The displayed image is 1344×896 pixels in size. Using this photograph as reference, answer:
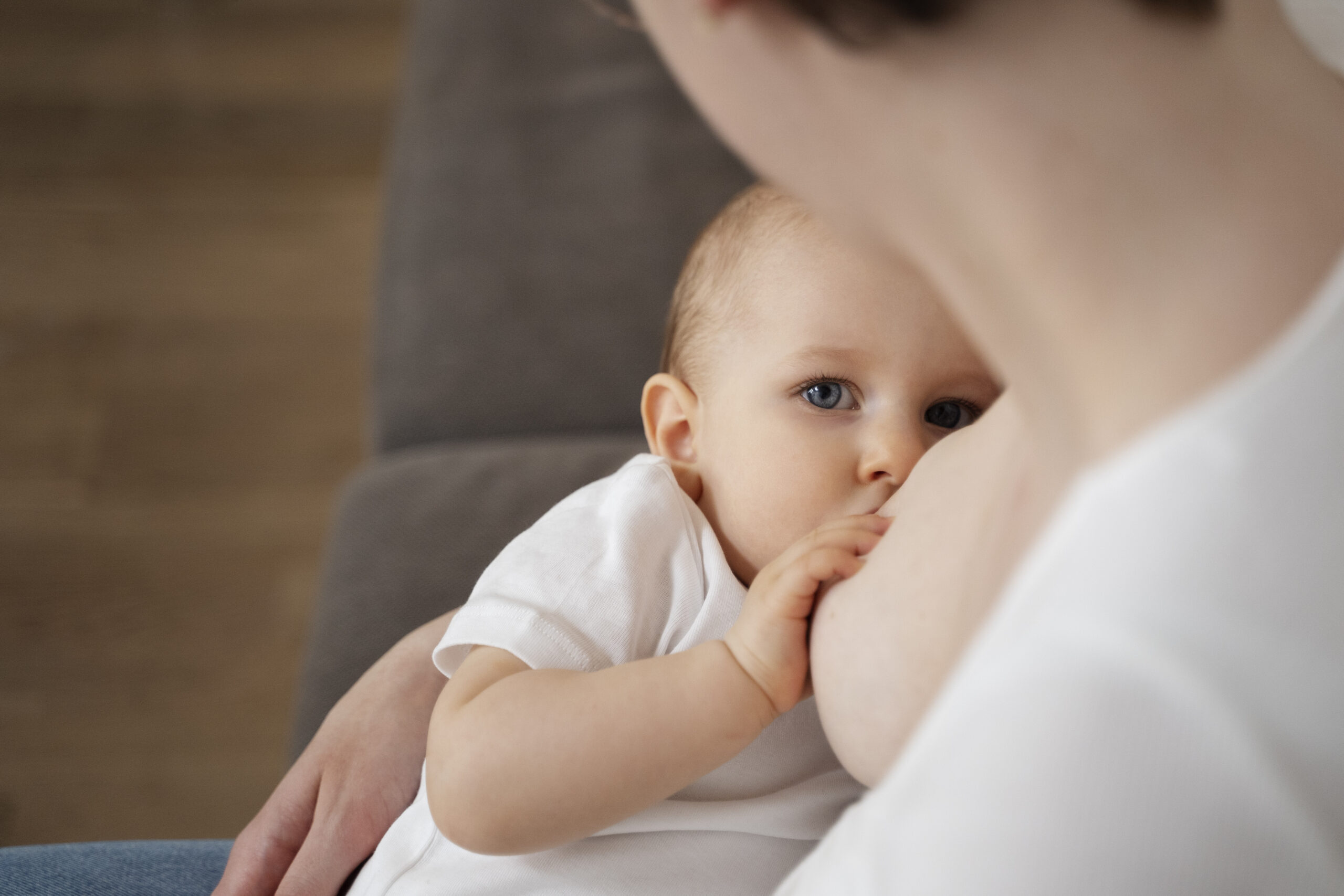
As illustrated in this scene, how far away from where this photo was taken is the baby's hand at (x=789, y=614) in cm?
67

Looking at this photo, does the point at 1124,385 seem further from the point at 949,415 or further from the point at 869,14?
the point at 949,415

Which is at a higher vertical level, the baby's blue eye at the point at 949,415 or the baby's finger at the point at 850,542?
the baby's blue eye at the point at 949,415

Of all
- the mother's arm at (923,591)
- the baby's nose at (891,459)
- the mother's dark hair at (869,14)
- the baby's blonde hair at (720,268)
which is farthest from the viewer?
the baby's blonde hair at (720,268)

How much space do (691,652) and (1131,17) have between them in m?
0.44

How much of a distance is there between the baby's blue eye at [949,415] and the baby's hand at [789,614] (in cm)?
20

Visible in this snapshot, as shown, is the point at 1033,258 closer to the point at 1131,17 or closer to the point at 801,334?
the point at 1131,17

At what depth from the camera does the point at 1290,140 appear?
45cm

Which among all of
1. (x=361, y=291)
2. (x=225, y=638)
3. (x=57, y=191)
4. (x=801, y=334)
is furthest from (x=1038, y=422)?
(x=57, y=191)

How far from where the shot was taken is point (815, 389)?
837mm

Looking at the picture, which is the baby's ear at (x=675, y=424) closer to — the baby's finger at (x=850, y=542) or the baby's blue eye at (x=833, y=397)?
the baby's blue eye at (x=833, y=397)

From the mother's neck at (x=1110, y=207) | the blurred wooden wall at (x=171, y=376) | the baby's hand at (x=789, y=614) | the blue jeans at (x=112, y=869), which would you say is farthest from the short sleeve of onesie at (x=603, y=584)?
the blurred wooden wall at (x=171, y=376)

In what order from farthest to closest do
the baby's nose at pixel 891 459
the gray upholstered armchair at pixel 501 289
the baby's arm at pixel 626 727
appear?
the gray upholstered armchair at pixel 501 289, the baby's nose at pixel 891 459, the baby's arm at pixel 626 727

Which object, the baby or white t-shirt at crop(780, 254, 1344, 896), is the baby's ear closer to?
the baby

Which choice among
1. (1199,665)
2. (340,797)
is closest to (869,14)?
(1199,665)
